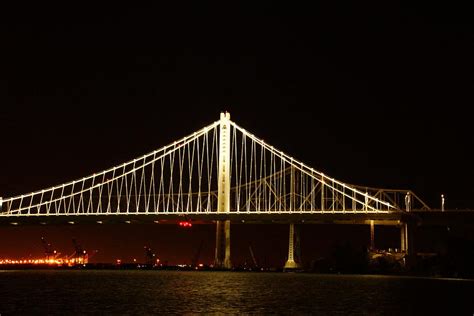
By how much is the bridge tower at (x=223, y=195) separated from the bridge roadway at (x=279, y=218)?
87 cm

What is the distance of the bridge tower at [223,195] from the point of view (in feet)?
198

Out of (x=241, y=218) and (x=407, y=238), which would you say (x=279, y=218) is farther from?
(x=407, y=238)

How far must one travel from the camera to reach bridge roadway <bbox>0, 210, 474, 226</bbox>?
192 feet

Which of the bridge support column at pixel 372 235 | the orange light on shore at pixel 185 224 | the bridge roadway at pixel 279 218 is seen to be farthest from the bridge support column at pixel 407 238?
the orange light on shore at pixel 185 224

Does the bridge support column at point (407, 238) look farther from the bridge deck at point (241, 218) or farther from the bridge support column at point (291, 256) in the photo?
the bridge support column at point (291, 256)

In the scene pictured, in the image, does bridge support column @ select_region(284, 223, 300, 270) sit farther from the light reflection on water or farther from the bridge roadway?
the light reflection on water

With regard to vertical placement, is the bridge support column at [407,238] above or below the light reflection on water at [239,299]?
above

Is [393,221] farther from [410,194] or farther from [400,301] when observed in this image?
[400,301]

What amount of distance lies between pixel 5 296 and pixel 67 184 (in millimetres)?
33184

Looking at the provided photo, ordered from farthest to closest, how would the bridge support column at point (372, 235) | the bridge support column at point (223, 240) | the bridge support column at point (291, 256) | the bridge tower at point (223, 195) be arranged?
the bridge support column at point (291, 256) < the bridge support column at point (372, 235) < the bridge tower at point (223, 195) < the bridge support column at point (223, 240)

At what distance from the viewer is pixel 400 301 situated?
3675 centimetres

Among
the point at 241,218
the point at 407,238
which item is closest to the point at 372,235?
the point at 407,238

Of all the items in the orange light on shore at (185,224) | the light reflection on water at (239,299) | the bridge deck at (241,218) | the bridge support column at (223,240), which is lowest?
the light reflection on water at (239,299)

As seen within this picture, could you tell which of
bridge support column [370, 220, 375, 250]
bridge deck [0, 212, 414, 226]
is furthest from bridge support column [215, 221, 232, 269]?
bridge support column [370, 220, 375, 250]
